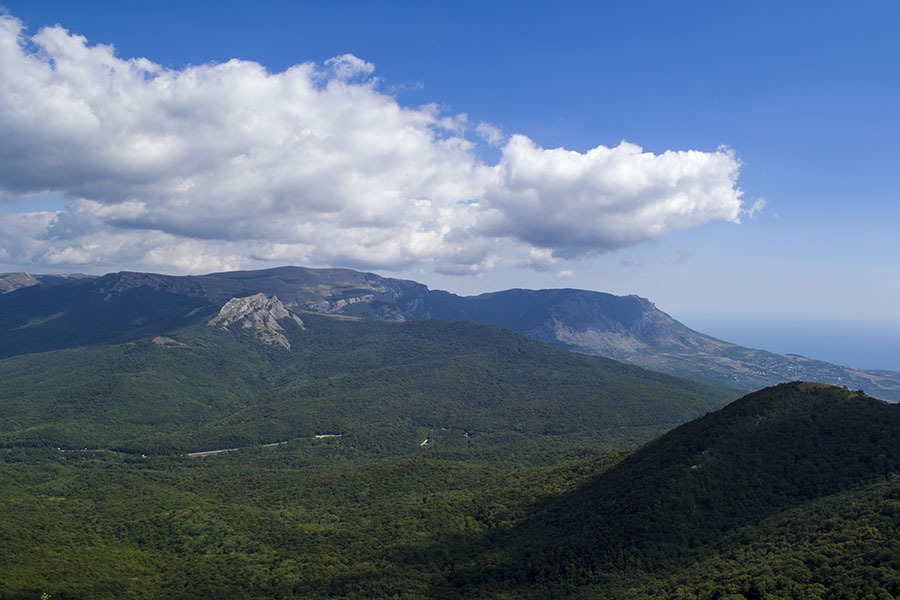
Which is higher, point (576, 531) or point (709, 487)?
point (709, 487)

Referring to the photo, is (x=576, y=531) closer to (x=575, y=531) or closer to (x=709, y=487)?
(x=575, y=531)

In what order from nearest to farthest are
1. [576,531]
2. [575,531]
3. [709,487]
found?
[709,487]
[576,531]
[575,531]

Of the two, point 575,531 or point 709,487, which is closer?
point 709,487

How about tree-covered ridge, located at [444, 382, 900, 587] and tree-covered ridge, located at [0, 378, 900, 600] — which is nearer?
tree-covered ridge, located at [0, 378, 900, 600]

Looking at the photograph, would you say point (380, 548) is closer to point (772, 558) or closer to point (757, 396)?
point (772, 558)

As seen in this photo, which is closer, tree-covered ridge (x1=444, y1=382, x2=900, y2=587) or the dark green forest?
the dark green forest

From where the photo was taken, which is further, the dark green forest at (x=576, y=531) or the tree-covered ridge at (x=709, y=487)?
the tree-covered ridge at (x=709, y=487)

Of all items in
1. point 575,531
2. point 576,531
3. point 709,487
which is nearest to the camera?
point 709,487

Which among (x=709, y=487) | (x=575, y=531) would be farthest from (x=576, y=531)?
(x=709, y=487)

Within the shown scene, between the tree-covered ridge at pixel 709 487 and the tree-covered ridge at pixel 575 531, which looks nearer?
the tree-covered ridge at pixel 575 531

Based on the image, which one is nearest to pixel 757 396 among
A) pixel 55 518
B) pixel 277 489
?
pixel 277 489

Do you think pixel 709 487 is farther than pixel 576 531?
No
